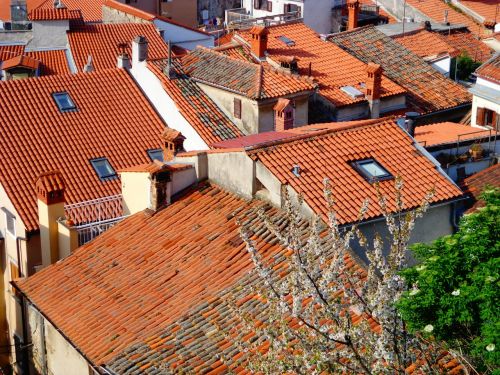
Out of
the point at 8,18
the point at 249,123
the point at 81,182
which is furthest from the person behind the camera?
the point at 8,18

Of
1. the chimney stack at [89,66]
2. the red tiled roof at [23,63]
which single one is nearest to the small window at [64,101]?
the chimney stack at [89,66]

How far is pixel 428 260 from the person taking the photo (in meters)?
14.7

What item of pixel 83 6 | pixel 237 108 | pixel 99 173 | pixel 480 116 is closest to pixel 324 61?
pixel 480 116

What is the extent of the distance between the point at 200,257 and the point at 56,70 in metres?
23.1

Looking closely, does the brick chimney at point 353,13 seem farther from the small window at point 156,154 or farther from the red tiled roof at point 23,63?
the small window at point 156,154

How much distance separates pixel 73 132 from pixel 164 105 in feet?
11.2

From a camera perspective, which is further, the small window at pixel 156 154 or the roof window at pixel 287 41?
the roof window at pixel 287 41

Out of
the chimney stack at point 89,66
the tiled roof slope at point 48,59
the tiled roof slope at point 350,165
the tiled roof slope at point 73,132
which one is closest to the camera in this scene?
the tiled roof slope at point 350,165

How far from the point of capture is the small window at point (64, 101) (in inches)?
1278

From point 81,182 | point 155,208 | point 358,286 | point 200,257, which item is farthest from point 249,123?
point 358,286

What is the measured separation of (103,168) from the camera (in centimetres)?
3047

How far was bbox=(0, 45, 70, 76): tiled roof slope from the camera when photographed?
140 ft

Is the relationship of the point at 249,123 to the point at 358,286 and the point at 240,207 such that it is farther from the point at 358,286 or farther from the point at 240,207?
the point at 358,286

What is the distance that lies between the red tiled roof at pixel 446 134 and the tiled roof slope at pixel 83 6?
86.5ft
